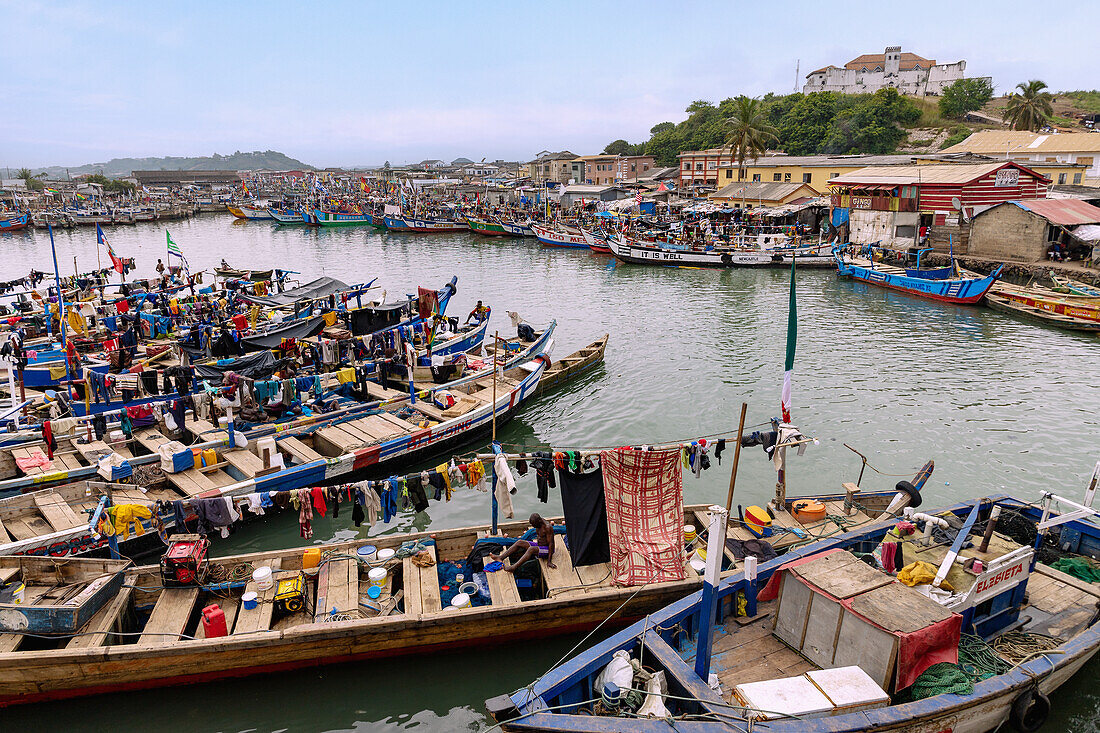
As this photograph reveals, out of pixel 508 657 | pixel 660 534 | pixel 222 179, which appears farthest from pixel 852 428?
pixel 222 179

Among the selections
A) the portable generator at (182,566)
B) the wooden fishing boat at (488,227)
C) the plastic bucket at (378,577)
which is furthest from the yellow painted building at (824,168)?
the portable generator at (182,566)

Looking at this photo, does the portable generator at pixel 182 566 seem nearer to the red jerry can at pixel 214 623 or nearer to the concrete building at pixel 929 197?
the red jerry can at pixel 214 623

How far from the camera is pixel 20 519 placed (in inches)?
472

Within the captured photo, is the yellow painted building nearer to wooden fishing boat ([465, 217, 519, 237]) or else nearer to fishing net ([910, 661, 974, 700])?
wooden fishing boat ([465, 217, 519, 237])

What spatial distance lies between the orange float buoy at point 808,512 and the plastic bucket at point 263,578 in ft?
30.5

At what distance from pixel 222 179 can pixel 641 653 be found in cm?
19073

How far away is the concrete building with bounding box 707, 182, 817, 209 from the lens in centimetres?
5975

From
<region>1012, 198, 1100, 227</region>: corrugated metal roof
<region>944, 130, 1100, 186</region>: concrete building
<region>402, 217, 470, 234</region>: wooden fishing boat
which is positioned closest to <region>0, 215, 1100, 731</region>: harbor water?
<region>1012, 198, 1100, 227</region>: corrugated metal roof

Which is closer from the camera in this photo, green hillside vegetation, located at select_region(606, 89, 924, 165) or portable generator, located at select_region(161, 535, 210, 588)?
portable generator, located at select_region(161, 535, 210, 588)

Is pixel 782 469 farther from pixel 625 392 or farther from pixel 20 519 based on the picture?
pixel 20 519

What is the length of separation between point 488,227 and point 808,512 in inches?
2547

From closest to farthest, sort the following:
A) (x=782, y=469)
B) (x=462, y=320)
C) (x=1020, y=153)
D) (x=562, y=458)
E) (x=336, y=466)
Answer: (x=562, y=458), (x=782, y=469), (x=336, y=466), (x=462, y=320), (x=1020, y=153)

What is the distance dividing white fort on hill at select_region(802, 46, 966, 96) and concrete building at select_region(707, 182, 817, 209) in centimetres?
7278

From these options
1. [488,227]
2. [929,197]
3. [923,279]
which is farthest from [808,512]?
[488,227]
